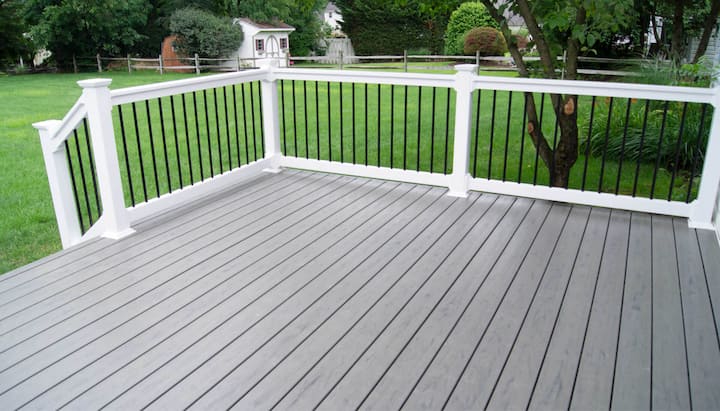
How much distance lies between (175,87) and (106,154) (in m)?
0.66

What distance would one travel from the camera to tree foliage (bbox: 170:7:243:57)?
71.2ft

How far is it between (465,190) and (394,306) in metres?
1.74

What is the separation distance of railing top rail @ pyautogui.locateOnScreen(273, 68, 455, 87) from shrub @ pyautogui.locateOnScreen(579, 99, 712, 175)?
1.89 m

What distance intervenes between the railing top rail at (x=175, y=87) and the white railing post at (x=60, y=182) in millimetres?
383

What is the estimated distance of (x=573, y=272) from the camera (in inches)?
118

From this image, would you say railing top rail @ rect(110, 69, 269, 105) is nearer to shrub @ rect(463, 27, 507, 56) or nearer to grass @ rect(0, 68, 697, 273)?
grass @ rect(0, 68, 697, 273)

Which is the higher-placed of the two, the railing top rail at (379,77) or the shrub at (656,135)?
the railing top rail at (379,77)

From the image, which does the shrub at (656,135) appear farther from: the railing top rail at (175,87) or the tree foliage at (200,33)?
the tree foliage at (200,33)

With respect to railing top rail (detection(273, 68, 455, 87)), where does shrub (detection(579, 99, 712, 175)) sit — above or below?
below

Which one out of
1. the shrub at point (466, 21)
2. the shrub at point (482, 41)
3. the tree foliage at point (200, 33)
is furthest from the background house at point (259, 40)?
the shrub at point (482, 41)

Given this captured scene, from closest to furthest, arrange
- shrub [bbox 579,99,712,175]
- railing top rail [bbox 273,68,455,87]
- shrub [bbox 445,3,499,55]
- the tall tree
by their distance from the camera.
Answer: the tall tree < railing top rail [bbox 273,68,455,87] < shrub [bbox 579,99,712,175] < shrub [bbox 445,3,499,55]

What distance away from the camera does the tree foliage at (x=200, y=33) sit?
854 inches

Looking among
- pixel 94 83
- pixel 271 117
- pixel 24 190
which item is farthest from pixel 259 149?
pixel 94 83

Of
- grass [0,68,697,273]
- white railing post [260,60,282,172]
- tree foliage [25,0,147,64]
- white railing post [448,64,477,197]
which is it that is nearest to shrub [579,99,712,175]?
grass [0,68,697,273]
